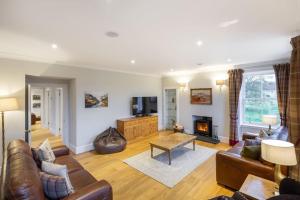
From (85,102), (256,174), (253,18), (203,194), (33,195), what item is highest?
(253,18)

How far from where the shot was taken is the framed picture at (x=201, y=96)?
5637mm

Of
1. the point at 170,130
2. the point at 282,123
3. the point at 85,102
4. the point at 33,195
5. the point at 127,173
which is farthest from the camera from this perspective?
the point at 170,130

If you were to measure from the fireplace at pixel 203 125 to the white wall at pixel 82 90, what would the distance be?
2.22m

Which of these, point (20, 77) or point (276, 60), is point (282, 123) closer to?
point (276, 60)

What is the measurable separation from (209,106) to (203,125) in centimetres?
77

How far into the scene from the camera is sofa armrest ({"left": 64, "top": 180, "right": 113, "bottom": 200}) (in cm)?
156

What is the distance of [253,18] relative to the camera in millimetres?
1965

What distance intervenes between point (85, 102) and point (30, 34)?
250 cm

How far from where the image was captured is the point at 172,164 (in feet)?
11.8

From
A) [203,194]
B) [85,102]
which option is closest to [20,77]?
[85,102]

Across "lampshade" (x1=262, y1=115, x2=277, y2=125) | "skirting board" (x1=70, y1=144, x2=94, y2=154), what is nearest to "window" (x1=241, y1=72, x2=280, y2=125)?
"lampshade" (x1=262, y1=115, x2=277, y2=125)

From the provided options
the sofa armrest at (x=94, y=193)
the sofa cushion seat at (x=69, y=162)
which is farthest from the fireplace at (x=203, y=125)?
the sofa armrest at (x=94, y=193)

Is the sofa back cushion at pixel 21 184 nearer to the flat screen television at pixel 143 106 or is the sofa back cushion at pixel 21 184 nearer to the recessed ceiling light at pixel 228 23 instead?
the recessed ceiling light at pixel 228 23

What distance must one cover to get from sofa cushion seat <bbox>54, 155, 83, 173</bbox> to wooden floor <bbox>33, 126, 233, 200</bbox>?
0.71 m
